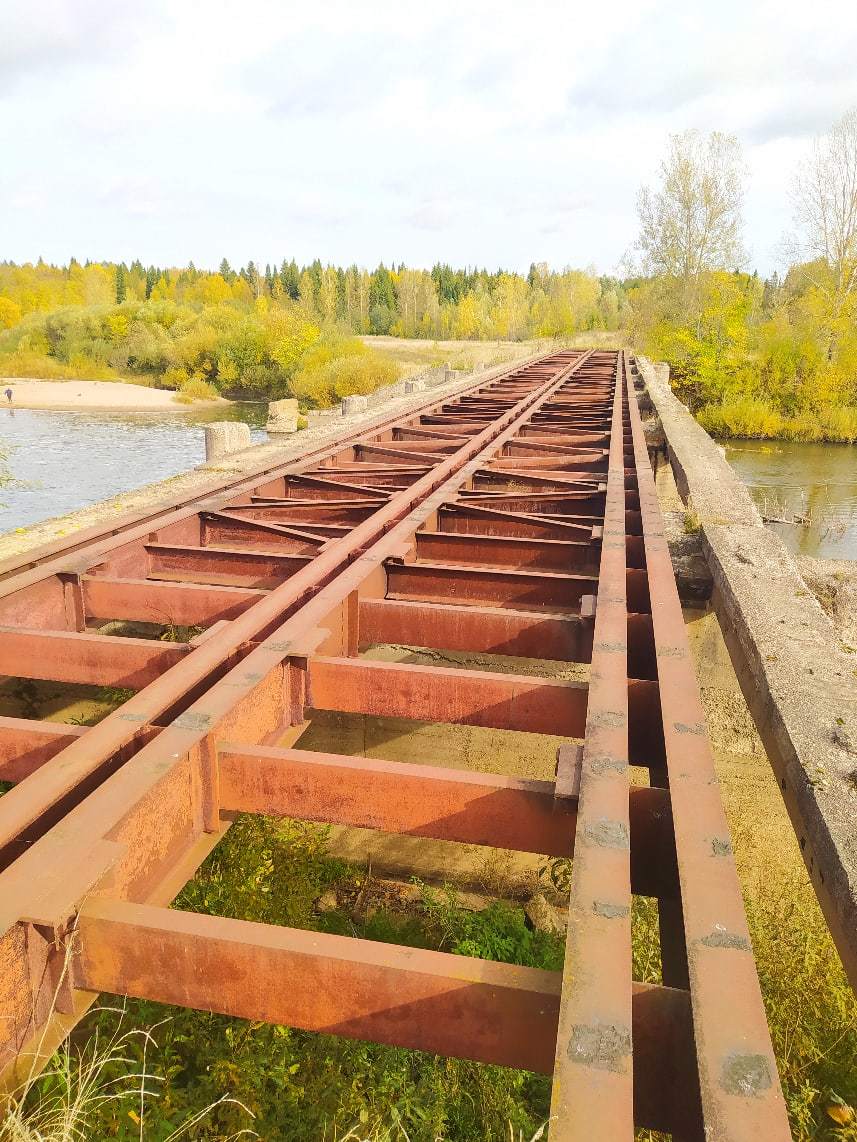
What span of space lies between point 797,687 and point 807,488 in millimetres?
18718

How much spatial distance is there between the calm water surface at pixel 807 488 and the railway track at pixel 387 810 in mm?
9060

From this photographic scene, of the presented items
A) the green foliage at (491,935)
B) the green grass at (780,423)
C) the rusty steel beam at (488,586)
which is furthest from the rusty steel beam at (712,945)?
the green grass at (780,423)

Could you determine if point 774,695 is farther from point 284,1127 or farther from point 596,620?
point 284,1127

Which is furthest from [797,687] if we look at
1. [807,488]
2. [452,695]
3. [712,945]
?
[807,488]

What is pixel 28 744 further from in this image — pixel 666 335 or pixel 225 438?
pixel 666 335

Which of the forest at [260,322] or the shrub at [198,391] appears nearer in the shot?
the forest at [260,322]

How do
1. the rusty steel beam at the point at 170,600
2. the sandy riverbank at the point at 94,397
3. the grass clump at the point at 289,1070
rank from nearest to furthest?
the grass clump at the point at 289,1070, the rusty steel beam at the point at 170,600, the sandy riverbank at the point at 94,397

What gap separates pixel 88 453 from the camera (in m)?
24.1

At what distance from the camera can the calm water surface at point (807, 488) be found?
14.4 meters

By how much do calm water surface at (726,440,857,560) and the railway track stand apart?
906 centimetres

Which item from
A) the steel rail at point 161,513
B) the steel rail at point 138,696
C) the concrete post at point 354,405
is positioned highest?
the concrete post at point 354,405

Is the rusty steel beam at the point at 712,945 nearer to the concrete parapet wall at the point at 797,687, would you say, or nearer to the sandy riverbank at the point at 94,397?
the concrete parapet wall at the point at 797,687

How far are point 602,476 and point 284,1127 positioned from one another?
453 centimetres

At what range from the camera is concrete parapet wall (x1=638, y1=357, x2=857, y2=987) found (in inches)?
67.4
